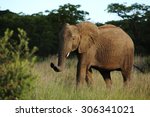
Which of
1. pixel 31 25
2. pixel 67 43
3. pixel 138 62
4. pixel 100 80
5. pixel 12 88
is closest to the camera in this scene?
pixel 12 88

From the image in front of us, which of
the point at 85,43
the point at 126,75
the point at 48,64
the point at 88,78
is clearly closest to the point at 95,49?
the point at 85,43

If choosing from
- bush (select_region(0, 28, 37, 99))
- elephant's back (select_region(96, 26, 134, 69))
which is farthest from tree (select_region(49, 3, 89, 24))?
bush (select_region(0, 28, 37, 99))

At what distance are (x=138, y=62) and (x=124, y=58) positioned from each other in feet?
20.6

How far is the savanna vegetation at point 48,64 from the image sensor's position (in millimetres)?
6512

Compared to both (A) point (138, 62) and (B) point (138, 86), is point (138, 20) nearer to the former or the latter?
(A) point (138, 62)

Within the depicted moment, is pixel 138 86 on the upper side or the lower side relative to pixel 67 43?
lower

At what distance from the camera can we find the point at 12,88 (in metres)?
6.52

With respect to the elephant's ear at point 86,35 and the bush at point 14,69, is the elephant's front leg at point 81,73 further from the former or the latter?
the bush at point 14,69

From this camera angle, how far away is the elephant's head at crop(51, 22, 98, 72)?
984 cm

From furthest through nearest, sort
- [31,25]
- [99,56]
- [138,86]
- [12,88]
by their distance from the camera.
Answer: [31,25]
[99,56]
[138,86]
[12,88]

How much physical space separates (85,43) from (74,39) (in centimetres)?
34

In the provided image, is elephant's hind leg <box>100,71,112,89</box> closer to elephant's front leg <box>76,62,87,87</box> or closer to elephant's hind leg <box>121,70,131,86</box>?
elephant's hind leg <box>121,70,131,86</box>

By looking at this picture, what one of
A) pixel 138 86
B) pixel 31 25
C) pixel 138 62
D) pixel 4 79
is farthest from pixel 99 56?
pixel 31 25

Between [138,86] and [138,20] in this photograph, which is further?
[138,20]
